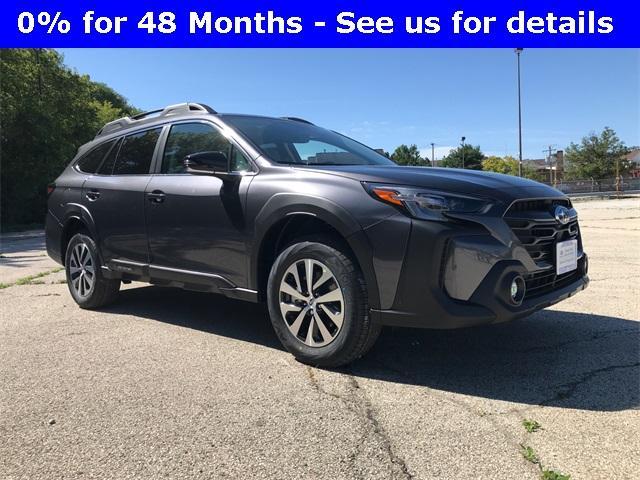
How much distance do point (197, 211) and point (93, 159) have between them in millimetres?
2107

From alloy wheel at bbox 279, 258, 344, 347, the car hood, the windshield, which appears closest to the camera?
the car hood

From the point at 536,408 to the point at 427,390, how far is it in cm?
58

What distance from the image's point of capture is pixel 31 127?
2233 cm

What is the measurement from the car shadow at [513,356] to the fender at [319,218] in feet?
2.04

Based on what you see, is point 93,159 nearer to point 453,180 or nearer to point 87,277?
point 87,277

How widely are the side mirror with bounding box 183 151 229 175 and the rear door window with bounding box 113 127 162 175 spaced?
1025 mm

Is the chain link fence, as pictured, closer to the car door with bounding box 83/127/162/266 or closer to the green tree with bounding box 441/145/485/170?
the green tree with bounding box 441/145/485/170

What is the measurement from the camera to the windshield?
398 centimetres

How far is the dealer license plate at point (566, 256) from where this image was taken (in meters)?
3.41

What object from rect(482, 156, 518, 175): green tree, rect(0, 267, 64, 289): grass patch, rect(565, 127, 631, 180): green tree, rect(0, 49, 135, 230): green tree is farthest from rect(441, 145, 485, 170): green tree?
rect(0, 267, 64, 289): grass patch

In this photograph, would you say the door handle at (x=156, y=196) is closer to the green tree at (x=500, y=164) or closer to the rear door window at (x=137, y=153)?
the rear door window at (x=137, y=153)

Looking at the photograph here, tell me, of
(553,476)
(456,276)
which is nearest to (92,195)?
(456,276)

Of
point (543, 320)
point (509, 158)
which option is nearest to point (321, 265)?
point (543, 320)

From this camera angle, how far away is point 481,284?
116 inches
